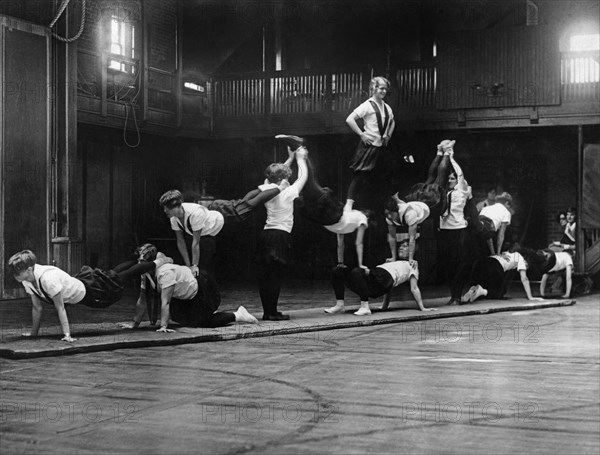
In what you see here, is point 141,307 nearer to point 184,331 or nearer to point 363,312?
point 184,331

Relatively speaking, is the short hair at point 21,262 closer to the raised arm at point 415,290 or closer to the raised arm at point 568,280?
the raised arm at point 415,290

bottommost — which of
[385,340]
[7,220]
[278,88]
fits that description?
[385,340]

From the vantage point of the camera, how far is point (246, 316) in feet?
36.5

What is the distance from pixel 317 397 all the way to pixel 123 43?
49.5ft

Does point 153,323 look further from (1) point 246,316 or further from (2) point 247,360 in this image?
(2) point 247,360

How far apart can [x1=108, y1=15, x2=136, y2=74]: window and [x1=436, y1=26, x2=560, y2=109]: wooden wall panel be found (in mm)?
6600

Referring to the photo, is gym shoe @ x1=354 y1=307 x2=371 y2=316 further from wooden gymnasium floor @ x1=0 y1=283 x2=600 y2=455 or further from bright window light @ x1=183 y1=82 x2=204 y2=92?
bright window light @ x1=183 y1=82 x2=204 y2=92

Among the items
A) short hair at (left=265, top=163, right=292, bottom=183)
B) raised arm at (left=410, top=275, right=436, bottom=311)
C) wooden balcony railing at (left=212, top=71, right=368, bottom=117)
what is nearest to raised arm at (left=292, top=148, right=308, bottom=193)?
short hair at (left=265, top=163, right=292, bottom=183)

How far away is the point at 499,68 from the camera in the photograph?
19578mm

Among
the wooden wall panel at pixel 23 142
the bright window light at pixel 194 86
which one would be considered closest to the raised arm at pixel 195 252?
the wooden wall panel at pixel 23 142

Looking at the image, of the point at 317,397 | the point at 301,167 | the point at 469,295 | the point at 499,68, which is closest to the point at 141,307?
the point at 301,167

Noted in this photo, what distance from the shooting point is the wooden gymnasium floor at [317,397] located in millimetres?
5387

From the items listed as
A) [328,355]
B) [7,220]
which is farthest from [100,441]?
[7,220]

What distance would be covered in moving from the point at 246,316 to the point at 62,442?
583cm
